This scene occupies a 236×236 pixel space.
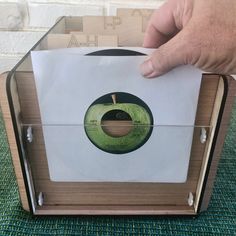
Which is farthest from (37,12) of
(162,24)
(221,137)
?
(221,137)

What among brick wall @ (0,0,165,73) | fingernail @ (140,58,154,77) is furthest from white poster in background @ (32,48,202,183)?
brick wall @ (0,0,165,73)

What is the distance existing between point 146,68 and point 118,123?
0.07 metres

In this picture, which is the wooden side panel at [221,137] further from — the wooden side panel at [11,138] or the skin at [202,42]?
the wooden side panel at [11,138]

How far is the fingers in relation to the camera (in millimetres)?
304

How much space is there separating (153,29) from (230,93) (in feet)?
0.41

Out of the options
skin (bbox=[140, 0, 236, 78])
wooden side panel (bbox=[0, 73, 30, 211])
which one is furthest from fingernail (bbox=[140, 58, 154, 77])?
wooden side panel (bbox=[0, 73, 30, 211])

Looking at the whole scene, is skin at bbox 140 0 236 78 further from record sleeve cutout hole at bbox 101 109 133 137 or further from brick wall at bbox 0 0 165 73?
brick wall at bbox 0 0 165 73

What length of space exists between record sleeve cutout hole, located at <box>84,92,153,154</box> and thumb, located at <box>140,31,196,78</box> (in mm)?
36

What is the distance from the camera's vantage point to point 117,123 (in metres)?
0.30

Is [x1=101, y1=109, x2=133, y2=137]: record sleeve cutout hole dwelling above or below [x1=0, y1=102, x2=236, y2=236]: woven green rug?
above

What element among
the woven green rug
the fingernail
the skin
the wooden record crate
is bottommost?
the woven green rug

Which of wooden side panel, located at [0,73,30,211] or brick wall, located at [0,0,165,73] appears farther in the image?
brick wall, located at [0,0,165,73]

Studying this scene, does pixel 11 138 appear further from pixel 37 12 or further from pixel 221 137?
pixel 37 12

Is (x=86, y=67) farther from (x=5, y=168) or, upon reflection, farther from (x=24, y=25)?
(x=24, y=25)
